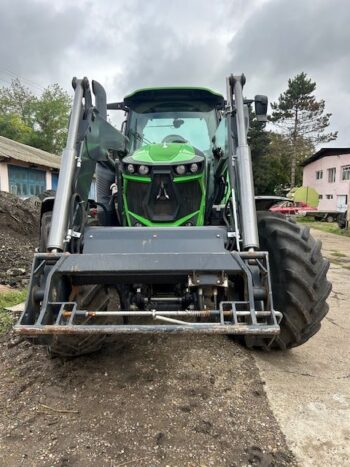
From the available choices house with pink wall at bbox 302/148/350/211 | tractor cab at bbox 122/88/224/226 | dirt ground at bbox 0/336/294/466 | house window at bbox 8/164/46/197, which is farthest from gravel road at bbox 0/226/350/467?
house with pink wall at bbox 302/148/350/211

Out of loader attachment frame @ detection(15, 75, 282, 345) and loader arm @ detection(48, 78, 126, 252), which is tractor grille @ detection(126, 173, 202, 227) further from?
loader arm @ detection(48, 78, 126, 252)

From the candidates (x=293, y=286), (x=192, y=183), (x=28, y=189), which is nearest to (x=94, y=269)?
(x=192, y=183)

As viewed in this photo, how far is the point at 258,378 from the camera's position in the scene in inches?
128

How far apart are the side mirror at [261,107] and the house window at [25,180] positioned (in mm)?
16824

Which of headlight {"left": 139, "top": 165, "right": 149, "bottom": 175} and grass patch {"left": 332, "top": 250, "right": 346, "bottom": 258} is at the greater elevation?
headlight {"left": 139, "top": 165, "right": 149, "bottom": 175}

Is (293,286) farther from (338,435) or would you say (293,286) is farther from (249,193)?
(338,435)

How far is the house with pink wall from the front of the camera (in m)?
30.9

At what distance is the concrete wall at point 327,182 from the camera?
1227 inches

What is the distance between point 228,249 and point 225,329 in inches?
32.2

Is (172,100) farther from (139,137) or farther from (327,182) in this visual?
(327,182)

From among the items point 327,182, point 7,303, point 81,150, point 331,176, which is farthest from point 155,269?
point 327,182

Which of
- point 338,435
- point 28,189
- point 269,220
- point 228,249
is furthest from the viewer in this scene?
point 28,189

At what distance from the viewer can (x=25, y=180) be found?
66.5 feet

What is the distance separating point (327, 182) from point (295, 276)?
33.5m
